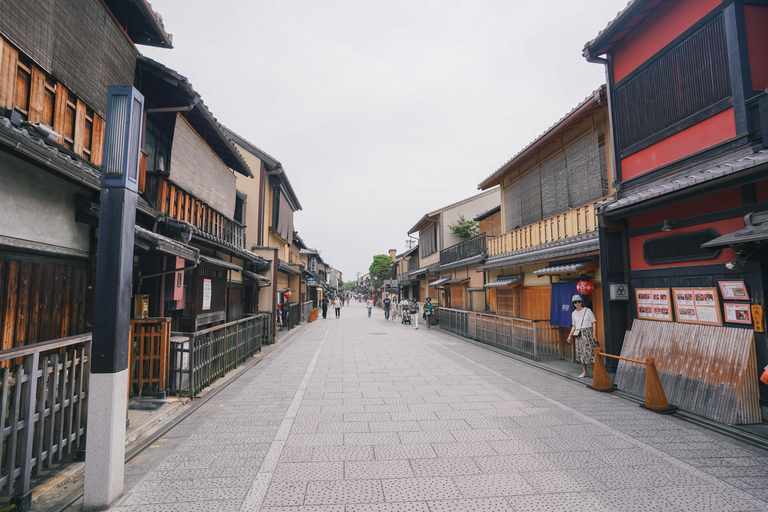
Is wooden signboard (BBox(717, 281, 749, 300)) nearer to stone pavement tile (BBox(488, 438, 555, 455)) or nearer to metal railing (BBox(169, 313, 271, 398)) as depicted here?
stone pavement tile (BBox(488, 438, 555, 455))

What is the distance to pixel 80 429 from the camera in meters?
4.25

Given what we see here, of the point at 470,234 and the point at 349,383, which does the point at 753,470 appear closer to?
the point at 349,383

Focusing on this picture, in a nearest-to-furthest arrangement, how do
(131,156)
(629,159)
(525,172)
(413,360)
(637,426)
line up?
(131,156)
(637,426)
(629,159)
(413,360)
(525,172)

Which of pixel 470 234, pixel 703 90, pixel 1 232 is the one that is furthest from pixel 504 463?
pixel 470 234

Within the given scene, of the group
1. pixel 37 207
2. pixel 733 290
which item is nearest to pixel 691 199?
pixel 733 290

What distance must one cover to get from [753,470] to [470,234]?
21568 millimetres

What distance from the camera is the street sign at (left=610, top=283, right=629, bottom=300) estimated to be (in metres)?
7.80

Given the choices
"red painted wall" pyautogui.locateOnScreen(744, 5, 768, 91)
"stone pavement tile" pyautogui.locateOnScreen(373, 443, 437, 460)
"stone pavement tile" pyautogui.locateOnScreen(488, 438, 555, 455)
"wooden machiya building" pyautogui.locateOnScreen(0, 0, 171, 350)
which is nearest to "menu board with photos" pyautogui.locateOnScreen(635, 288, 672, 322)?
"red painted wall" pyautogui.locateOnScreen(744, 5, 768, 91)

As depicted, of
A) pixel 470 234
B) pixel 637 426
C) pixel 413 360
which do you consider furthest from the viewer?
pixel 470 234

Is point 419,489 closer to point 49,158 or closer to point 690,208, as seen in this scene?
point 49,158

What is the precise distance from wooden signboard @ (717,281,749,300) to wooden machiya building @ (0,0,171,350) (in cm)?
948

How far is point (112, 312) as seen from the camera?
3.52m

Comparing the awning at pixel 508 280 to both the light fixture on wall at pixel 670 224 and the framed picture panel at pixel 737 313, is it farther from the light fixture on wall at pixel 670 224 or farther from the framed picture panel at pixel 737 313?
the framed picture panel at pixel 737 313

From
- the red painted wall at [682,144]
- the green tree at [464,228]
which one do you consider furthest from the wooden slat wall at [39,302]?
the green tree at [464,228]
